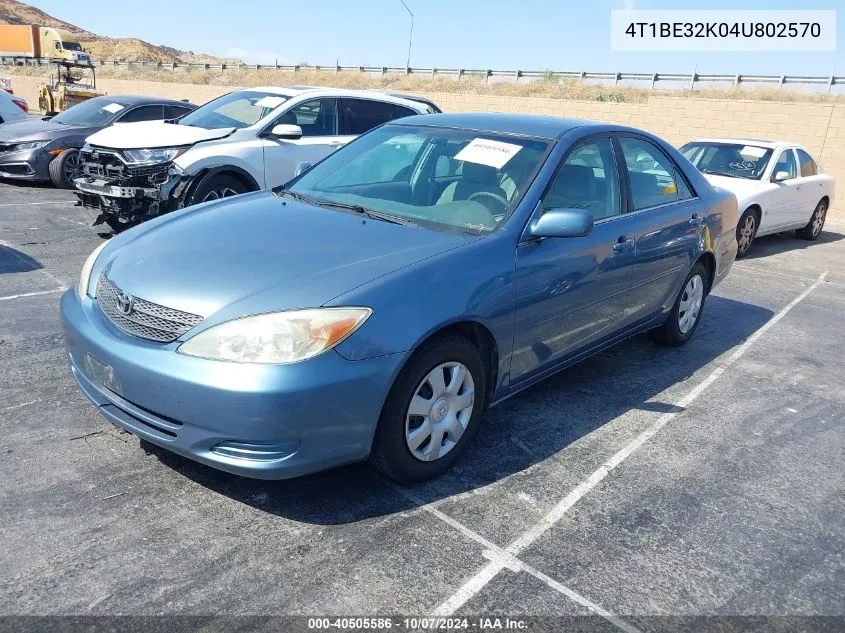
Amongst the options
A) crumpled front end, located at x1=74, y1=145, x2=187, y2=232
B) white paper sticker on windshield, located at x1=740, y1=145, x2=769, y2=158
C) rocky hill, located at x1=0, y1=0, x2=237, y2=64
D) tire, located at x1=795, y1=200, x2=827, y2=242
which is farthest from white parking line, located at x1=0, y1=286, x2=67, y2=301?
rocky hill, located at x1=0, y1=0, x2=237, y2=64

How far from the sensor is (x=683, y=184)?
198 inches

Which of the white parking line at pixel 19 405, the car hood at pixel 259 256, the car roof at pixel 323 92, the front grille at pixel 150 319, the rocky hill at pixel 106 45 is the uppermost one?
the rocky hill at pixel 106 45

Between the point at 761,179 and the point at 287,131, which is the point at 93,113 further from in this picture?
the point at 761,179

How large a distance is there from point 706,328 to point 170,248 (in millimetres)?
4684

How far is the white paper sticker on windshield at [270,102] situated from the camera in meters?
8.08

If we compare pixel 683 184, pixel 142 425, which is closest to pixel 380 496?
pixel 142 425

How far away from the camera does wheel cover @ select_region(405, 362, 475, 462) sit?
3.02 meters

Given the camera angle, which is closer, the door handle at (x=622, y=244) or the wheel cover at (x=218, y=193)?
the door handle at (x=622, y=244)

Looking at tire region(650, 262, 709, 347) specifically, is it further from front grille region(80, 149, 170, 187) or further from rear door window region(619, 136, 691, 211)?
front grille region(80, 149, 170, 187)

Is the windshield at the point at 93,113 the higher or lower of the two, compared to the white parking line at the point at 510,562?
higher

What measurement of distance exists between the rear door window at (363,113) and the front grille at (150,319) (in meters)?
6.03

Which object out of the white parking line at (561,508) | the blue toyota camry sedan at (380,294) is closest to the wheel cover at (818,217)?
the white parking line at (561,508)

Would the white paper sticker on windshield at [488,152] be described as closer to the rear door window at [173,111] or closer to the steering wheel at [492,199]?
the steering wheel at [492,199]

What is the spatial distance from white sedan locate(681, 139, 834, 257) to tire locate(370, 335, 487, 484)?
278 inches
